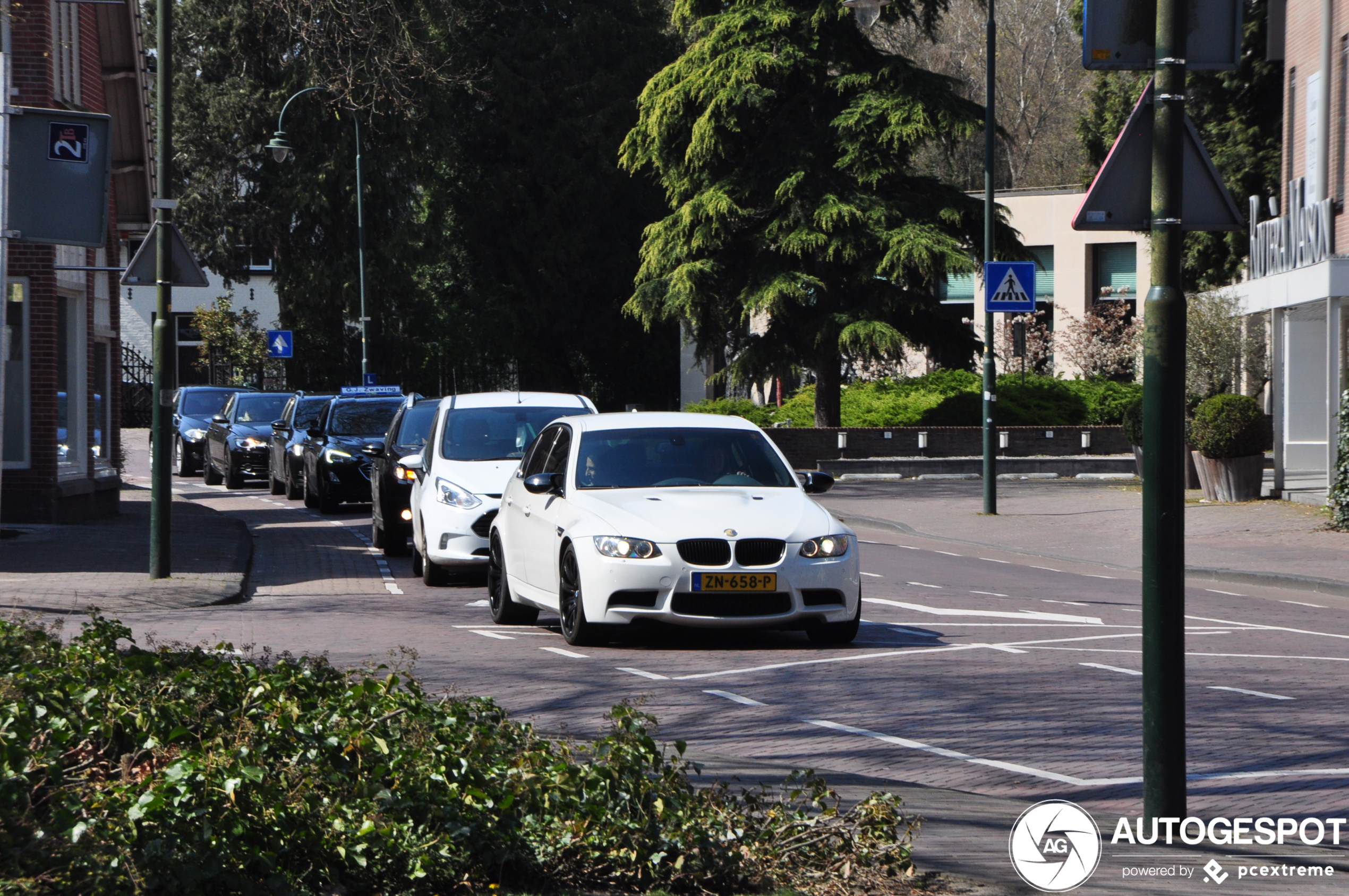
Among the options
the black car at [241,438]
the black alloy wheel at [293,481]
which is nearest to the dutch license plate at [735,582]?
the black alloy wheel at [293,481]

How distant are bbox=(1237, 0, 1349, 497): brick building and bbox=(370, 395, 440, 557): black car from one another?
12066mm

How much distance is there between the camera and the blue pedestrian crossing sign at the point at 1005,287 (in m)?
22.6

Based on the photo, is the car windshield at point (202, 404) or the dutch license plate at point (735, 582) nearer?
the dutch license plate at point (735, 582)

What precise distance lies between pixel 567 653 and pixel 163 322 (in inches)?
257

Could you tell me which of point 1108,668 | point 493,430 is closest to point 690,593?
point 1108,668

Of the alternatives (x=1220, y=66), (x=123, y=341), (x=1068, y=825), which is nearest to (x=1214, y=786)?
(x=1068, y=825)

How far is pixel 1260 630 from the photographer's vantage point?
41.0ft

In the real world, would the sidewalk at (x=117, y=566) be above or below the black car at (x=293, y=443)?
below

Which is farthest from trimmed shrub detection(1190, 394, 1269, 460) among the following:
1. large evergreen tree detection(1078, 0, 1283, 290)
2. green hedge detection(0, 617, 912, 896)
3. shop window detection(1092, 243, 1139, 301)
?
shop window detection(1092, 243, 1139, 301)

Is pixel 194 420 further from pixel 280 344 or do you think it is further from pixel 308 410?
pixel 280 344

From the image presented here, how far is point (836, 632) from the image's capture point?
11.2 meters

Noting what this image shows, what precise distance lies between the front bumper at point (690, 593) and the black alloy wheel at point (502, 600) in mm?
1615

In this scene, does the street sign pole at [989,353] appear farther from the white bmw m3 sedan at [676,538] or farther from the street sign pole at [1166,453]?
the street sign pole at [1166,453]

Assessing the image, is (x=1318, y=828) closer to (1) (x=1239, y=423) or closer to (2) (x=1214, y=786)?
(2) (x=1214, y=786)
